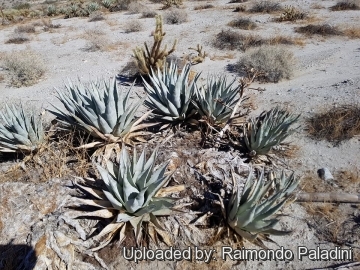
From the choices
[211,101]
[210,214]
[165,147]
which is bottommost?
[210,214]

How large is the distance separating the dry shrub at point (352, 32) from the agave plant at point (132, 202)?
8877mm

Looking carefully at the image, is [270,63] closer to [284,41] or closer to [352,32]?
[284,41]

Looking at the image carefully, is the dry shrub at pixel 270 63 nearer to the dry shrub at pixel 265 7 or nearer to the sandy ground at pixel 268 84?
the sandy ground at pixel 268 84

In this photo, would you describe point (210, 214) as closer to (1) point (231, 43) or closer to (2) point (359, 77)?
(2) point (359, 77)

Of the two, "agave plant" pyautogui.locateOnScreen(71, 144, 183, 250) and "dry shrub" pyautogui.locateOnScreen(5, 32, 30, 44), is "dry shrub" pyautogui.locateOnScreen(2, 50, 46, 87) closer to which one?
"dry shrub" pyautogui.locateOnScreen(5, 32, 30, 44)

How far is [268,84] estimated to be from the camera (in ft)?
22.6

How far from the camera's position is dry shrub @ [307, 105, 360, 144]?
4617mm

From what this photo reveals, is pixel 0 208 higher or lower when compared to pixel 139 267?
higher

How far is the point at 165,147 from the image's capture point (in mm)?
4078

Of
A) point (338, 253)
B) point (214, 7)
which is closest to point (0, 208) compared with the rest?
point (338, 253)

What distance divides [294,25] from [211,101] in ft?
27.3

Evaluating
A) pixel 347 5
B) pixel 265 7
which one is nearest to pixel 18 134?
pixel 265 7

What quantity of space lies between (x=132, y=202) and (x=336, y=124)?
345 centimetres

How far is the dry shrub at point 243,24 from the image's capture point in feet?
35.9
